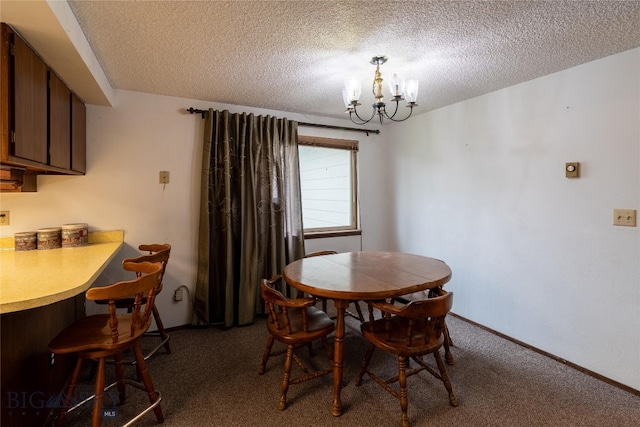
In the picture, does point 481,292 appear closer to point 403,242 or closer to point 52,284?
point 403,242

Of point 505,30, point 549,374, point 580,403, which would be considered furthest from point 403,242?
point 505,30

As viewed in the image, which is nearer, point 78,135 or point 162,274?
point 162,274

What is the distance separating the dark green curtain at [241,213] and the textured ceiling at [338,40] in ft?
1.67

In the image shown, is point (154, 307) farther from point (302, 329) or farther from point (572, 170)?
point (572, 170)

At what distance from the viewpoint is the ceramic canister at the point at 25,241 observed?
7.16ft

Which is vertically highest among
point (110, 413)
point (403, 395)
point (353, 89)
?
point (353, 89)

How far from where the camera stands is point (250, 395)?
1.93m

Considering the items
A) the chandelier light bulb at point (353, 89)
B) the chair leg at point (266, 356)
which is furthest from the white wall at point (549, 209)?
the chair leg at point (266, 356)

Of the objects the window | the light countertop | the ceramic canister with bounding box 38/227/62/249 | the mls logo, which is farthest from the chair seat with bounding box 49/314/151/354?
the window

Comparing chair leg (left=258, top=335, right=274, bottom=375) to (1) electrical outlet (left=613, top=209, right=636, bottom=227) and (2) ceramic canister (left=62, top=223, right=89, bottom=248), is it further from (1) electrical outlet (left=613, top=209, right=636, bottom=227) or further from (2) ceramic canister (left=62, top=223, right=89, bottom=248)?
(1) electrical outlet (left=613, top=209, right=636, bottom=227)

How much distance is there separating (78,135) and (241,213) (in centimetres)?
140

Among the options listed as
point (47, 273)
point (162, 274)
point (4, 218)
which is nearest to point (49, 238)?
point (4, 218)

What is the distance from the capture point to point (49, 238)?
226 centimetres

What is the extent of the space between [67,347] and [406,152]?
11.5ft
